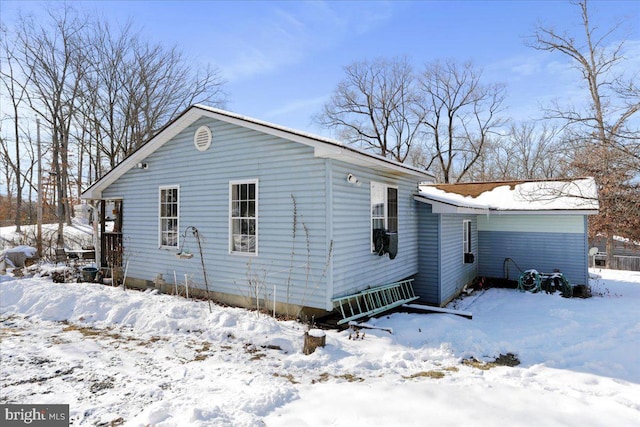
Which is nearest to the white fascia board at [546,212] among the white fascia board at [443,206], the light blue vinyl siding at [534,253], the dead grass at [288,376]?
the light blue vinyl siding at [534,253]

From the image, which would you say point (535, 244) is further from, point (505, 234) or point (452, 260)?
point (452, 260)

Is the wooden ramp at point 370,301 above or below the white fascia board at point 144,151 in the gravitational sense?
below

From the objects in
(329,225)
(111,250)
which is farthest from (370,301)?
(111,250)

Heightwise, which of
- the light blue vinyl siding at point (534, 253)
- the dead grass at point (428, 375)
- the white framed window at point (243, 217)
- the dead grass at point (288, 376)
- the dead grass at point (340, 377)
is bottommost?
the dead grass at point (428, 375)

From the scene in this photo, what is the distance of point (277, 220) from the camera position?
23.3 ft

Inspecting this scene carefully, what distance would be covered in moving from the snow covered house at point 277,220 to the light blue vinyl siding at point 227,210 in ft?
0.08

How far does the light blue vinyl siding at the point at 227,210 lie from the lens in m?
6.71

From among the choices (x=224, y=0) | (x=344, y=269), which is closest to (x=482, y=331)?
(x=344, y=269)

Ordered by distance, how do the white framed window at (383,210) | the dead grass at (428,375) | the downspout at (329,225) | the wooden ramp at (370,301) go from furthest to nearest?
the white framed window at (383,210) → the wooden ramp at (370,301) → the downspout at (329,225) → the dead grass at (428,375)

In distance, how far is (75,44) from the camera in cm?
1991

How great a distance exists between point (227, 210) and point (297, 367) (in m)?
4.13

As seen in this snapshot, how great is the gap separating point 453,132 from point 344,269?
25337 millimetres

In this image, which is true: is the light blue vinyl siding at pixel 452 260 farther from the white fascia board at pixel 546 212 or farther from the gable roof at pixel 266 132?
the gable roof at pixel 266 132

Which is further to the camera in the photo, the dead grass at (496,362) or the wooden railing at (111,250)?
the wooden railing at (111,250)
